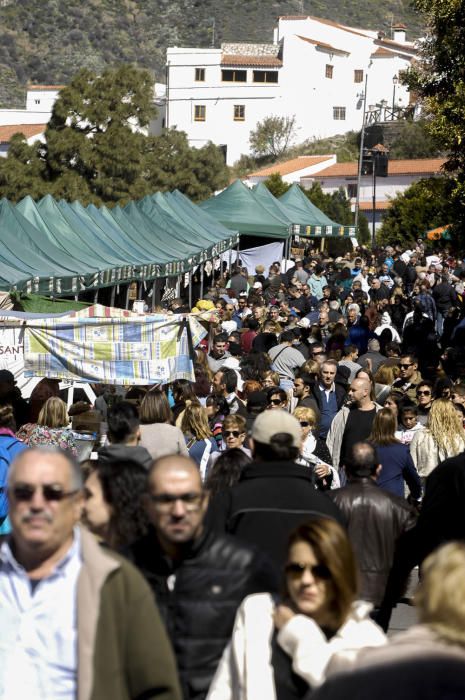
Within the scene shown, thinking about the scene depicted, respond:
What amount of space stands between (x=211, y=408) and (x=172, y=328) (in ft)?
5.20

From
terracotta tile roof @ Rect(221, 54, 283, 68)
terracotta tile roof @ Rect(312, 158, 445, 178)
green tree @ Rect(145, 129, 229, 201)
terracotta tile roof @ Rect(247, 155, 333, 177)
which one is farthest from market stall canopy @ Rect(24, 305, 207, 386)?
terracotta tile roof @ Rect(221, 54, 283, 68)

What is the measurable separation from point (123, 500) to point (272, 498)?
0.67 meters

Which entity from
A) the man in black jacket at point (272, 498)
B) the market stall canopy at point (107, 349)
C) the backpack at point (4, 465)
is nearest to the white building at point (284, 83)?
the market stall canopy at point (107, 349)

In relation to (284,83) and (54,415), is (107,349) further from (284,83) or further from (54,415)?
(284,83)

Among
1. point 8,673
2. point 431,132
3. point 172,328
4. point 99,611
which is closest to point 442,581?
point 99,611

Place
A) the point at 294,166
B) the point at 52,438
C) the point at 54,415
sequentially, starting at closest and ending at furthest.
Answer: the point at 52,438 → the point at 54,415 → the point at 294,166

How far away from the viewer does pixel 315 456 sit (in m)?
9.68

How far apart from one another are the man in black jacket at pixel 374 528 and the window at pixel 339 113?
9721 centimetres

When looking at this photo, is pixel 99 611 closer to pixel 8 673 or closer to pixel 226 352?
pixel 8 673

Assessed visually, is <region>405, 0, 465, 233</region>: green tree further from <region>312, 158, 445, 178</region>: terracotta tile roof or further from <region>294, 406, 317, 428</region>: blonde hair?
<region>312, 158, 445, 178</region>: terracotta tile roof

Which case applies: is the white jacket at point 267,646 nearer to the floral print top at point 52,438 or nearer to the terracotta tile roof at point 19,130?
the floral print top at point 52,438

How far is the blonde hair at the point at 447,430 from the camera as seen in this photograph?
31.3 feet

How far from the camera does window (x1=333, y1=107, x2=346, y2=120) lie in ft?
337

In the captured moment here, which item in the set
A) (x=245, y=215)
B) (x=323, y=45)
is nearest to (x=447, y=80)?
(x=245, y=215)
